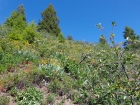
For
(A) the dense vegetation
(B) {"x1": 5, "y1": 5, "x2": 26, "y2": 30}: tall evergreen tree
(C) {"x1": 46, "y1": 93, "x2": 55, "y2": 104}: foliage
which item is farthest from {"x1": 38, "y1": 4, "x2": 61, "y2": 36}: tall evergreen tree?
(C) {"x1": 46, "y1": 93, "x2": 55, "y2": 104}: foliage

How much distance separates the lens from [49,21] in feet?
106

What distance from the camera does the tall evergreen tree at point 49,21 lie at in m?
32.0

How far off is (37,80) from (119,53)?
15.8ft

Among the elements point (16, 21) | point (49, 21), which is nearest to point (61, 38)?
point (16, 21)

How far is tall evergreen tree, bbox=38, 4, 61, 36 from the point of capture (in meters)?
32.0

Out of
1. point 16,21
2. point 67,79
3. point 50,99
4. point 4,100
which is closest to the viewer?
point 4,100

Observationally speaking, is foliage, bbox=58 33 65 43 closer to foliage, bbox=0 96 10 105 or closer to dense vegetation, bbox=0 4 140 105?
dense vegetation, bbox=0 4 140 105

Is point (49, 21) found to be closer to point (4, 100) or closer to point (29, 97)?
point (29, 97)

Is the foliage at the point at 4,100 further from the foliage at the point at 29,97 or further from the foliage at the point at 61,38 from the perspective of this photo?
the foliage at the point at 61,38

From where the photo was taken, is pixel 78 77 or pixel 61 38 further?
pixel 61 38

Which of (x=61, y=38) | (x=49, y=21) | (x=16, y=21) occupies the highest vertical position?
(x=49, y=21)

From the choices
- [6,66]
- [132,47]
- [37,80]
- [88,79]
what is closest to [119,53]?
[132,47]

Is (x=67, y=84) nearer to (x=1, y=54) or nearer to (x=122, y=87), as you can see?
(x=1, y=54)

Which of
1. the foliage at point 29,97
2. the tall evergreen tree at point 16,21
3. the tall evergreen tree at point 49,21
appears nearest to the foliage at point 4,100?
the foliage at point 29,97
